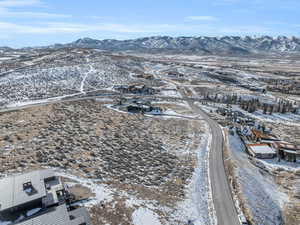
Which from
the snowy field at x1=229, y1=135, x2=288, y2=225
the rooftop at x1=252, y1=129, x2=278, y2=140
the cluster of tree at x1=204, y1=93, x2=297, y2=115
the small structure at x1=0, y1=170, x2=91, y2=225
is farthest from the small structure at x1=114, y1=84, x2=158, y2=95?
the small structure at x1=0, y1=170, x2=91, y2=225

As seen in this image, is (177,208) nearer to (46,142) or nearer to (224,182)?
(224,182)

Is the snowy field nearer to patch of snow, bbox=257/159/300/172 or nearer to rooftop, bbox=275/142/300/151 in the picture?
patch of snow, bbox=257/159/300/172

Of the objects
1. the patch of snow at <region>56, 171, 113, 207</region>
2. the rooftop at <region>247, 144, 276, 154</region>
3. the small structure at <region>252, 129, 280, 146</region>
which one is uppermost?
the patch of snow at <region>56, 171, 113, 207</region>

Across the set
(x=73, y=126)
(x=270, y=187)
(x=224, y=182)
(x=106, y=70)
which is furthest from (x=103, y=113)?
(x=106, y=70)

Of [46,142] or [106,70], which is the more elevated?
[106,70]

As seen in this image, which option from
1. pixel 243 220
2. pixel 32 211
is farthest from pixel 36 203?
pixel 243 220

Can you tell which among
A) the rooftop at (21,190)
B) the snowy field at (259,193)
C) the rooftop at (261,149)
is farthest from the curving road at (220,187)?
the rooftop at (21,190)
